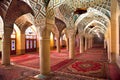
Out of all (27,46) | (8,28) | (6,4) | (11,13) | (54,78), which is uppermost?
(6,4)

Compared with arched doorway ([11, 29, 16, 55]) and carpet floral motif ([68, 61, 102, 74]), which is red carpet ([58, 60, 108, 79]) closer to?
carpet floral motif ([68, 61, 102, 74])

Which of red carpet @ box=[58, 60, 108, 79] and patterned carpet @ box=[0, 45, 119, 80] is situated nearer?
patterned carpet @ box=[0, 45, 119, 80]

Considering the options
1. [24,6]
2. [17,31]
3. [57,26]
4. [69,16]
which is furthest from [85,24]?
[24,6]

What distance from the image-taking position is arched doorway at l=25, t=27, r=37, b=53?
14836mm

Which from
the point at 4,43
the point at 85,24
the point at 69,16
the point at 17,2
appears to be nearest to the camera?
the point at 17,2

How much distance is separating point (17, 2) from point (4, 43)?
2.52 meters

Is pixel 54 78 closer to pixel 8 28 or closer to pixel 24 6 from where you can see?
pixel 8 28

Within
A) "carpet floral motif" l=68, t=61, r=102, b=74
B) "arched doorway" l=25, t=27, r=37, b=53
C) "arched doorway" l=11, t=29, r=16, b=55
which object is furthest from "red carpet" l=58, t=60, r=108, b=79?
"arched doorway" l=25, t=27, r=37, b=53

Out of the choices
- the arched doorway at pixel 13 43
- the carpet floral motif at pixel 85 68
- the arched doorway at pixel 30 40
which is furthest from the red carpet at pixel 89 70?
the arched doorway at pixel 30 40

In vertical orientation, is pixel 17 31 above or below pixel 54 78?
above

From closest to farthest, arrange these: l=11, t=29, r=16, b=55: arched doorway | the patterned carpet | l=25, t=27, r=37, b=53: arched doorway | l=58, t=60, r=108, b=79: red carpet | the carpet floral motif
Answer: the patterned carpet, l=58, t=60, r=108, b=79: red carpet, the carpet floral motif, l=11, t=29, r=16, b=55: arched doorway, l=25, t=27, r=37, b=53: arched doorway

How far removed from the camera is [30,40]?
603 inches

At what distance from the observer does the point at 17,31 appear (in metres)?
13.0

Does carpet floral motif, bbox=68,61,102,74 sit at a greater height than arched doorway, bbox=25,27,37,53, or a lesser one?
lesser
